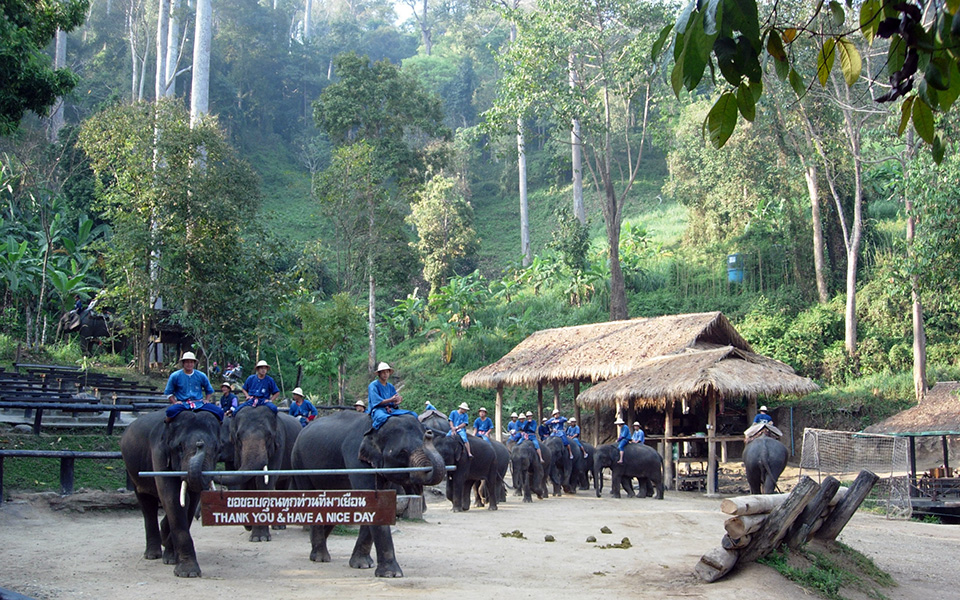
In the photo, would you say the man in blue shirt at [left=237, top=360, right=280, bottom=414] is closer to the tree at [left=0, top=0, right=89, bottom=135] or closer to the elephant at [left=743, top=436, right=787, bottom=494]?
the tree at [left=0, top=0, right=89, bottom=135]

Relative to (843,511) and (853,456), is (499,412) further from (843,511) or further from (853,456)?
(843,511)

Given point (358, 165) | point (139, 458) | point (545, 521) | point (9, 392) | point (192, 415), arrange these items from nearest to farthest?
point (192, 415) → point (139, 458) → point (545, 521) → point (9, 392) → point (358, 165)

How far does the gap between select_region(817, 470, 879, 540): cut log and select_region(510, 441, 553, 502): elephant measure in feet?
27.8

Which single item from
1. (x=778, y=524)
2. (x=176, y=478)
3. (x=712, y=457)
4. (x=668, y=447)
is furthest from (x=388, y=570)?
(x=668, y=447)

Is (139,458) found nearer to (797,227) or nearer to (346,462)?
(346,462)

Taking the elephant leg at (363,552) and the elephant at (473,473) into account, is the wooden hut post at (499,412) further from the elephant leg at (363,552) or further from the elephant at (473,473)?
the elephant leg at (363,552)

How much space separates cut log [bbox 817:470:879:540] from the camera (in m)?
9.41

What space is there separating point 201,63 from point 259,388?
25.0 metres

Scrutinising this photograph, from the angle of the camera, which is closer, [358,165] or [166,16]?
[358,165]

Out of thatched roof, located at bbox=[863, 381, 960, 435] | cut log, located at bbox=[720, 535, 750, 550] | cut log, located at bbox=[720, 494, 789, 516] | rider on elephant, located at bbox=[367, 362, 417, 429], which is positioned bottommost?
cut log, located at bbox=[720, 535, 750, 550]

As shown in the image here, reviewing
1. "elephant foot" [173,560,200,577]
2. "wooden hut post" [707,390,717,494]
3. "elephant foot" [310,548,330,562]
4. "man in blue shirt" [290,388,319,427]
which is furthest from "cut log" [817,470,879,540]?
"wooden hut post" [707,390,717,494]

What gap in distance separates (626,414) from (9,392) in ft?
47.6

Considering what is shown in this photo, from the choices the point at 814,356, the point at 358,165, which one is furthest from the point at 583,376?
the point at 358,165

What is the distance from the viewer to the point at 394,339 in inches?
1459
